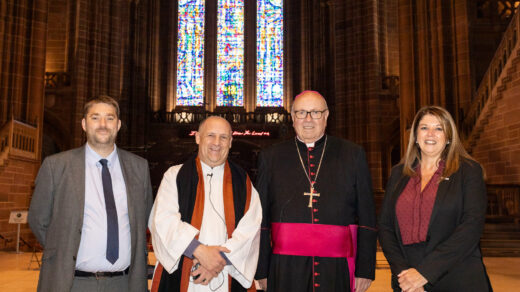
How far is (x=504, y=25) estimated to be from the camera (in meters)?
13.2

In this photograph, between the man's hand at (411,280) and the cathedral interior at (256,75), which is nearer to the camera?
the man's hand at (411,280)

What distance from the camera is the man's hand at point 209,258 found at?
99.4 inches

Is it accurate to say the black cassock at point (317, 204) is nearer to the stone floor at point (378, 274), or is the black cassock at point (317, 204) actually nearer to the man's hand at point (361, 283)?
the man's hand at point (361, 283)

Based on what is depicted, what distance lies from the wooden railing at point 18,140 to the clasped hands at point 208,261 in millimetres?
8678

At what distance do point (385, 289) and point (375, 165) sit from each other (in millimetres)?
8798

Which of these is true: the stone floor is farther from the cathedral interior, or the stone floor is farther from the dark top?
the dark top

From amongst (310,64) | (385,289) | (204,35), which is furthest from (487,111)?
(204,35)

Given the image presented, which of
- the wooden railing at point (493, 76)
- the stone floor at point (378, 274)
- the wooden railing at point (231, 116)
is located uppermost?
the wooden railing at point (231, 116)

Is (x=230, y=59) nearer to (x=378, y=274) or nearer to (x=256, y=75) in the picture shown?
(x=256, y=75)

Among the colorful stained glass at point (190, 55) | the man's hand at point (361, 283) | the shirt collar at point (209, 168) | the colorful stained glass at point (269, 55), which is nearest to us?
the man's hand at point (361, 283)

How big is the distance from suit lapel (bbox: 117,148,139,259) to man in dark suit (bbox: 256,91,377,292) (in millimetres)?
781

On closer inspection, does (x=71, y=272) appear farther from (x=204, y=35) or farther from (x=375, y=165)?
(x=204, y=35)

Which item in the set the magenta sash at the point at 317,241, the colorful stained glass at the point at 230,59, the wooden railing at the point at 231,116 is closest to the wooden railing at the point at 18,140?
the magenta sash at the point at 317,241

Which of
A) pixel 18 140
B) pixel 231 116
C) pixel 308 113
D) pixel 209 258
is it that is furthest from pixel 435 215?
pixel 231 116
